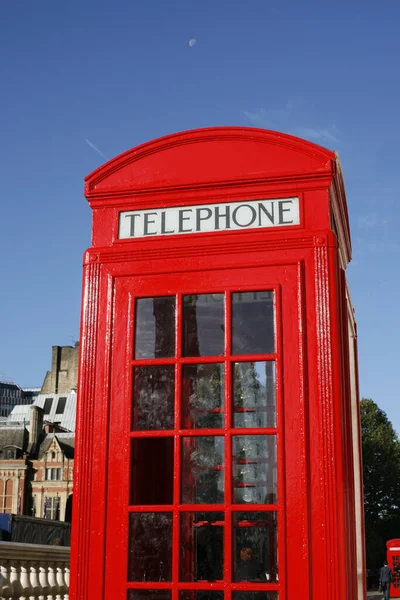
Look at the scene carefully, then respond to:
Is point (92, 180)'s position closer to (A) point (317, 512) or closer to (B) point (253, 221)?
(B) point (253, 221)

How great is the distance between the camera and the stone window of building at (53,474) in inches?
2202

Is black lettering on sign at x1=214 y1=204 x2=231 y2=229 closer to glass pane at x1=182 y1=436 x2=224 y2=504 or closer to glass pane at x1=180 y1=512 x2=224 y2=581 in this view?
glass pane at x1=182 y1=436 x2=224 y2=504

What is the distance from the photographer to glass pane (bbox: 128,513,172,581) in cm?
402

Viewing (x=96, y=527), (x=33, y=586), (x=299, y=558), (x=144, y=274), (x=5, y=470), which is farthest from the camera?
(x=5, y=470)

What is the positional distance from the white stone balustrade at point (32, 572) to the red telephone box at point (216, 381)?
2.67 metres

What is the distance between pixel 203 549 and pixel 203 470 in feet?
1.27

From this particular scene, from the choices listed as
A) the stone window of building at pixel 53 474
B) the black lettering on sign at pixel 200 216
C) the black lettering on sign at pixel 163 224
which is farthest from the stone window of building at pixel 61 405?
the black lettering on sign at pixel 200 216

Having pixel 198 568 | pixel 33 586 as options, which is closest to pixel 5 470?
pixel 33 586

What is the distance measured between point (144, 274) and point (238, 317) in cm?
62

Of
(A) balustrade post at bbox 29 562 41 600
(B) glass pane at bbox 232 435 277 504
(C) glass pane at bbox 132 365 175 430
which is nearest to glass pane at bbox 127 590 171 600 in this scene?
(B) glass pane at bbox 232 435 277 504

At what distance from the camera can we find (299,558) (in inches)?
152

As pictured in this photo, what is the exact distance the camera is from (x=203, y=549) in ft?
13.0

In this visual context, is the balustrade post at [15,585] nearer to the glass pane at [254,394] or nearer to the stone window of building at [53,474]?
the glass pane at [254,394]

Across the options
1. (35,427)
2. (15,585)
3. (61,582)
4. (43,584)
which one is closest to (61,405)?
(35,427)
